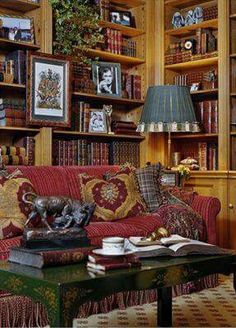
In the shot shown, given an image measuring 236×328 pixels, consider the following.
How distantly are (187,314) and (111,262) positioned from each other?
1.22 meters

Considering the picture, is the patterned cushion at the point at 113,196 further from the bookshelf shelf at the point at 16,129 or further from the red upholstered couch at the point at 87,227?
the bookshelf shelf at the point at 16,129

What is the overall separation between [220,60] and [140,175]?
165 centimetres

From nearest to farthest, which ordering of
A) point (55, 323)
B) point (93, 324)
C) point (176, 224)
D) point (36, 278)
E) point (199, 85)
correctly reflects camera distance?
point (55, 323) → point (36, 278) → point (93, 324) → point (176, 224) → point (199, 85)

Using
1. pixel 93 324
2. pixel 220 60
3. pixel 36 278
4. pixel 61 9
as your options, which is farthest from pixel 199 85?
pixel 36 278

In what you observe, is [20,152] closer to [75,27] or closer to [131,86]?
[75,27]

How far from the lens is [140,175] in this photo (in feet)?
13.7

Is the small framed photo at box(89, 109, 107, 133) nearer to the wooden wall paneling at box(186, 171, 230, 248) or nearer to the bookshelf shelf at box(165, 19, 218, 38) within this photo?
the wooden wall paneling at box(186, 171, 230, 248)

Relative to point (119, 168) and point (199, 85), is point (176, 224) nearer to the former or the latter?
point (119, 168)

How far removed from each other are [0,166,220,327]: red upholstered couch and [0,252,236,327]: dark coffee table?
2.14ft

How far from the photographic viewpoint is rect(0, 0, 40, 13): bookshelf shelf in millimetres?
4617

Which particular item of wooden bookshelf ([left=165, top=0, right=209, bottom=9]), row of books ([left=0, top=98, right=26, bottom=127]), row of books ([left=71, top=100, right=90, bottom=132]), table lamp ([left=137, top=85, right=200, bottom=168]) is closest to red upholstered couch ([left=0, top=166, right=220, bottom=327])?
table lamp ([left=137, top=85, right=200, bottom=168])

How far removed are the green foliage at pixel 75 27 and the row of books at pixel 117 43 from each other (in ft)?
0.69

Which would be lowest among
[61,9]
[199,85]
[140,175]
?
[140,175]

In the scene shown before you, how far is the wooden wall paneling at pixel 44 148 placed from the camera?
15.1ft
